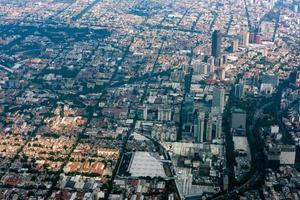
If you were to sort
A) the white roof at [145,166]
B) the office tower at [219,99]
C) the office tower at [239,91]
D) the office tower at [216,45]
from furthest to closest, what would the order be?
1. the office tower at [216,45]
2. the office tower at [239,91]
3. the office tower at [219,99]
4. the white roof at [145,166]

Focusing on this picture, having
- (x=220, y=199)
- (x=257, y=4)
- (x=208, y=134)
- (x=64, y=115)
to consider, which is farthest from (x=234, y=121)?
(x=257, y=4)

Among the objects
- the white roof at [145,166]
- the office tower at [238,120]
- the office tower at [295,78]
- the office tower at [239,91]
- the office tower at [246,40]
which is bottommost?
the office tower at [246,40]

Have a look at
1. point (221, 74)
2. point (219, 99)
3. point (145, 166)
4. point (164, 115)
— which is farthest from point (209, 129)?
point (221, 74)

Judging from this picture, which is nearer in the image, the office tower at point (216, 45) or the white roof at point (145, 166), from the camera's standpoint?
the white roof at point (145, 166)

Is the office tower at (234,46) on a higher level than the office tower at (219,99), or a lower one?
lower

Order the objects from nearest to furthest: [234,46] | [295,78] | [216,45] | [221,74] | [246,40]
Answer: [295,78] < [221,74] < [216,45] < [234,46] < [246,40]

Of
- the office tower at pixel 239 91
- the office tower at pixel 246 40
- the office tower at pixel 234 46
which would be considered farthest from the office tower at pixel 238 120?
the office tower at pixel 246 40

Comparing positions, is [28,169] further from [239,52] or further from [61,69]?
[239,52]

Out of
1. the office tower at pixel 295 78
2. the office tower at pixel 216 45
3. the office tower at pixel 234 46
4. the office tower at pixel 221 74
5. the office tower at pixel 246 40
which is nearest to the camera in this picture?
the office tower at pixel 295 78

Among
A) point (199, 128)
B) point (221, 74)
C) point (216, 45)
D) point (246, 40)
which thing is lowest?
point (246, 40)

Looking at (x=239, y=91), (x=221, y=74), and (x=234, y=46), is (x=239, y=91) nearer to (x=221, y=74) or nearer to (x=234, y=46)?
(x=221, y=74)

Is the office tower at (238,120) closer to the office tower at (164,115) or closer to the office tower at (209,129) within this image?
the office tower at (209,129)

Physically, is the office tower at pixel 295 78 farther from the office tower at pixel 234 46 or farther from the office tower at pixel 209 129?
the office tower at pixel 209 129
